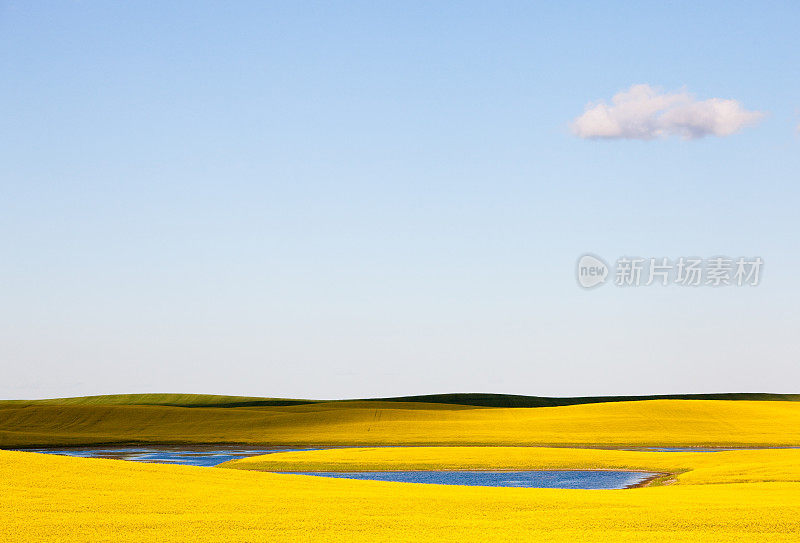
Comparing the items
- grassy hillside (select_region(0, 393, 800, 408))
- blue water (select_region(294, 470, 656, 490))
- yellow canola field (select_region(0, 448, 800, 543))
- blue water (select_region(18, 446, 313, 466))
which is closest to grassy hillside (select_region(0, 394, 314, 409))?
grassy hillside (select_region(0, 393, 800, 408))

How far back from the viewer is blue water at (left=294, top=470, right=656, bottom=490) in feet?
148

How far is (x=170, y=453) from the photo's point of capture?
6919 cm

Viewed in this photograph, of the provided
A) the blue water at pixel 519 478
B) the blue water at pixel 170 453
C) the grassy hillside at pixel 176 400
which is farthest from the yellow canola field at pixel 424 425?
the grassy hillside at pixel 176 400

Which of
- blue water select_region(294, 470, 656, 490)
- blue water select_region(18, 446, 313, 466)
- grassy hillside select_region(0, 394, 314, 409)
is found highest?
grassy hillside select_region(0, 394, 314, 409)

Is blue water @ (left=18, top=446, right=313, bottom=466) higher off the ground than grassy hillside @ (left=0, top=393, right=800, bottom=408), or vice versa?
grassy hillside @ (left=0, top=393, right=800, bottom=408)

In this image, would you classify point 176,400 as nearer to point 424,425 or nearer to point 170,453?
point 424,425

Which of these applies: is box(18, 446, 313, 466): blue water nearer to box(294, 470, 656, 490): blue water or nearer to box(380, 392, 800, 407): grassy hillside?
box(294, 470, 656, 490): blue water

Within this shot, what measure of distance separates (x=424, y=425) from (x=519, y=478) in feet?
134

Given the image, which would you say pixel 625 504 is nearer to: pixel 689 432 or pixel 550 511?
pixel 550 511

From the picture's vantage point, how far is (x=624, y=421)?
8806 cm

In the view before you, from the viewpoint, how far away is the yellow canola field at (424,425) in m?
77.8

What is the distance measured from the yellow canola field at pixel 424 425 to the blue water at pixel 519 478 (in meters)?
23.0

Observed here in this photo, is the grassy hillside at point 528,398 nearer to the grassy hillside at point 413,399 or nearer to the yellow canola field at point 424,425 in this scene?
the grassy hillside at point 413,399

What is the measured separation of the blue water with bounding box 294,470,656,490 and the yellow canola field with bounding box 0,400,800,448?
23.0 metres
